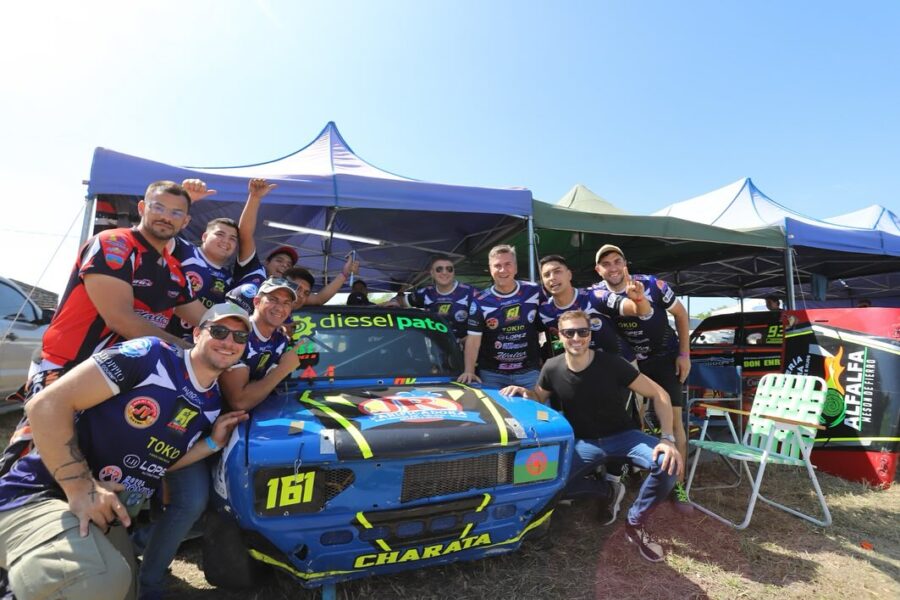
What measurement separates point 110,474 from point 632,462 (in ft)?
8.95

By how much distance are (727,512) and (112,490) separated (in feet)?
12.8

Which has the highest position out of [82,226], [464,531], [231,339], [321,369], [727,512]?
[82,226]

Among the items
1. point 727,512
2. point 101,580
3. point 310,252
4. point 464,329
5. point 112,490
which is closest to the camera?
point 101,580

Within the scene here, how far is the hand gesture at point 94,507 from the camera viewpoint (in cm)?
165

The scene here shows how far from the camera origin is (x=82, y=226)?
3754 mm

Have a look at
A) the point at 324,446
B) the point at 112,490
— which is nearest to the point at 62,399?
the point at 112,490

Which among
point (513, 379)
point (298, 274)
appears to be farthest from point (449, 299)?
point (298, 274)

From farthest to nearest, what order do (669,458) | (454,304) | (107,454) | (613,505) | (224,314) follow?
(454,304) → (613,505) → (669,458) → (224,314) → (107,454)

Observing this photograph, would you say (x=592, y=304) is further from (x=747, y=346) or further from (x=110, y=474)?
(x=747, y=346)

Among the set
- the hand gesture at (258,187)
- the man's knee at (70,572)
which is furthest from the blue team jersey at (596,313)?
the man's knee at (70,572)

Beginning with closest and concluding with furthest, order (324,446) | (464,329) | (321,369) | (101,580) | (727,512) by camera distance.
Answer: (101,580)
(324,446)
(321,369)
(727,512)
(464,329)

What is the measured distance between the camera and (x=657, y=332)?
3.67 meters

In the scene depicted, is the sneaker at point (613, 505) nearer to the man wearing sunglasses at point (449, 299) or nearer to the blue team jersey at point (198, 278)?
the man wearing sunglasses at point (449, 299)

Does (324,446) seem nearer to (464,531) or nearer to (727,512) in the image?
Result: (464,531)
